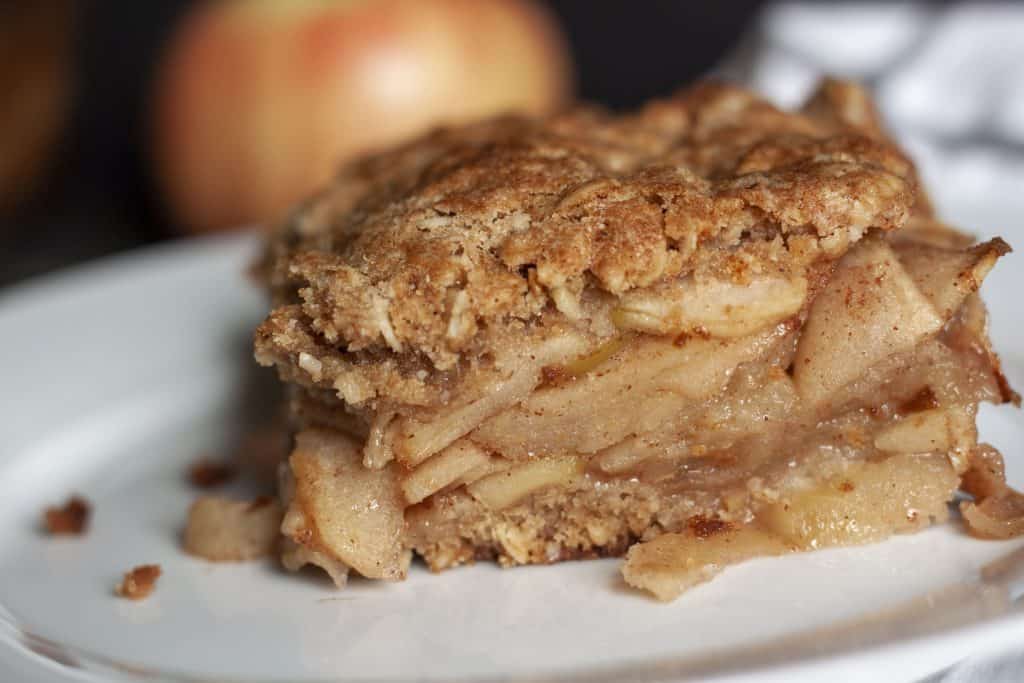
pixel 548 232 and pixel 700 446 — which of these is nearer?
pixel 548 232

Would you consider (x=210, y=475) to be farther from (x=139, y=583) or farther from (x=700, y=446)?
(x=700, y=446)

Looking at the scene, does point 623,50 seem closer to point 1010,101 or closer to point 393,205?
point 1010,101

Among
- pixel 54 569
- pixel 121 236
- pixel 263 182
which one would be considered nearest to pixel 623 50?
pixel 263 182

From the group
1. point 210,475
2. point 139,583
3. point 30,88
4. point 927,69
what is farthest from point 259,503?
point 30,88

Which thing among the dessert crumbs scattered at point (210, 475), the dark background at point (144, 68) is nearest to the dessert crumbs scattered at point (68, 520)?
the dessert crumbs scattered at point (210, 475)

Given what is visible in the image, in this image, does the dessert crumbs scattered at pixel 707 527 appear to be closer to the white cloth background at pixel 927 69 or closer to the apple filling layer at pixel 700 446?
the apple filling layer at pixel 700 446

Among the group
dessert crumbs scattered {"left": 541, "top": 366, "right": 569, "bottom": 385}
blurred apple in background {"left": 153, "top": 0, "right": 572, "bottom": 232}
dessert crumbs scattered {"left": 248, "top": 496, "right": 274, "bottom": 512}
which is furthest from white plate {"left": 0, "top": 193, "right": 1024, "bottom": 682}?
blurred apple in background {"left": 153, "top": 0, "right": 572, "bottom": 232}

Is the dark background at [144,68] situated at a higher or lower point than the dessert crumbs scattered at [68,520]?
lower
